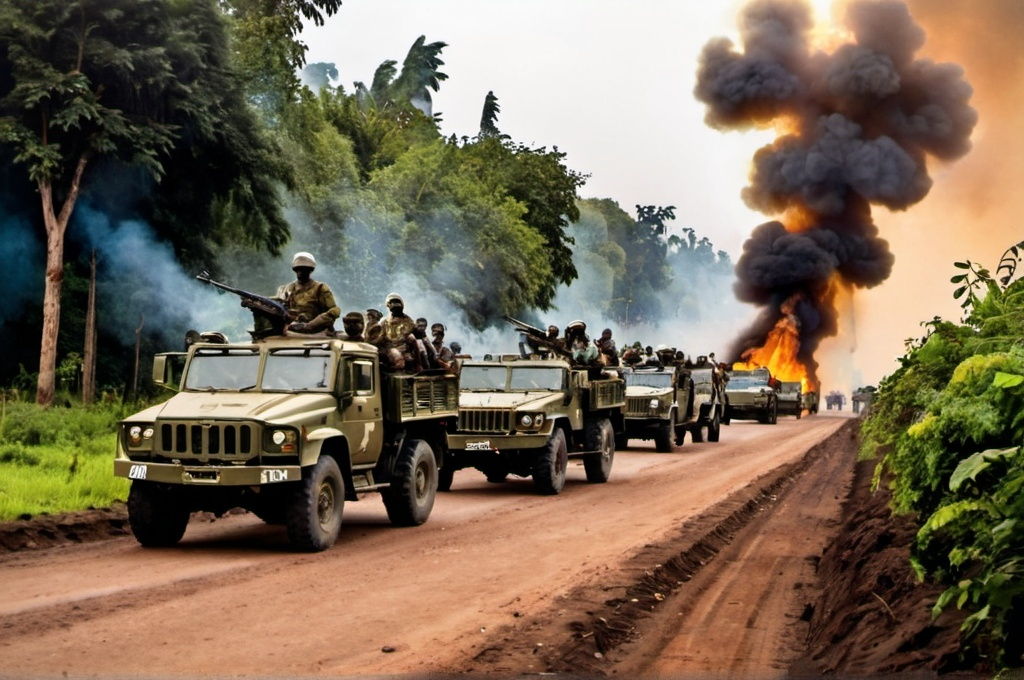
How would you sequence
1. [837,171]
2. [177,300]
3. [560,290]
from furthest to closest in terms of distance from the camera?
[560,290] < [837,171] < [177,300]

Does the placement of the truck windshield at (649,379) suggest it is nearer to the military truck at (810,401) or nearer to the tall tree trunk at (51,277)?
the tall tree trunk at (51,277)

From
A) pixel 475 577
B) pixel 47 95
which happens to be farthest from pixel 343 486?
pixel 47 95

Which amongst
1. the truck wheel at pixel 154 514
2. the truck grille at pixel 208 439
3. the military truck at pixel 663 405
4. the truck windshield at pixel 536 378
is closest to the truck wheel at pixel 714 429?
the military truck at pixel 663 405

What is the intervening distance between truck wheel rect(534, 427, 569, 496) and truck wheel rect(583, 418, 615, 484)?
1.61 metres

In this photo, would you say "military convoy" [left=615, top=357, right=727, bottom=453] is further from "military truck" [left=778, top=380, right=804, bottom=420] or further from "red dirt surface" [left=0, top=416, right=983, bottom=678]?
"military truck" [left=778, top=380, right=804, bottom=420]

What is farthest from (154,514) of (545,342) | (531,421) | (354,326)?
(545,342)

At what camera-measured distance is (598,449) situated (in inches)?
766

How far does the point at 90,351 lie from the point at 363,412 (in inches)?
564

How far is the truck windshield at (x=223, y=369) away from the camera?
40.6 ft

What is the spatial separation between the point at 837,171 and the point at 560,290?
4261 cm

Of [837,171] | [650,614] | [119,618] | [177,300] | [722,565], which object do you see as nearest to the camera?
[119,618]

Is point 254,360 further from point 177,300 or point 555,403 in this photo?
point 177,300

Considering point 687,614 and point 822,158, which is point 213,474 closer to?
point 687,614

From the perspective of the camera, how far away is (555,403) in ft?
58.3
